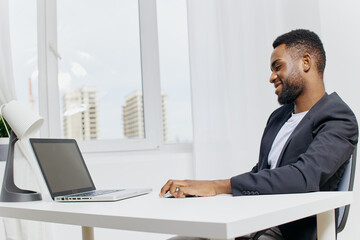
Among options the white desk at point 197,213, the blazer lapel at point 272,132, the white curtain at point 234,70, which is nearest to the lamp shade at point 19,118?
the white desk at point 197,213

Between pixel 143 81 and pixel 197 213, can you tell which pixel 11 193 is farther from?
pixel 143 81

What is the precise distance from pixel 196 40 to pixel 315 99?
129cm

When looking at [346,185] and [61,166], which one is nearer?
[346,185]

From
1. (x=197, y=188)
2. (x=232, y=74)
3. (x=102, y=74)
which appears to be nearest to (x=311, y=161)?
(x=197, y=188)

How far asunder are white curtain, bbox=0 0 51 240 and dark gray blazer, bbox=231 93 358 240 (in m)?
1.18

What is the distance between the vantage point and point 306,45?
1.81 meters

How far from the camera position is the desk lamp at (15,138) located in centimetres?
150

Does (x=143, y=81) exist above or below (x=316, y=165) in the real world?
above

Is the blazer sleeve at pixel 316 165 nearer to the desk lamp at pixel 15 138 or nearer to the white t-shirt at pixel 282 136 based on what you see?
the white t-shirt at pixel 282 136

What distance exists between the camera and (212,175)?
2.85 meters

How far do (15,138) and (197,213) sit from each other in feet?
2.87

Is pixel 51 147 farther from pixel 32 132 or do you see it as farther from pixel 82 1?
pixel 82 1

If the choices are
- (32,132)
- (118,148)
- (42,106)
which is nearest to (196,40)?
(118,148)

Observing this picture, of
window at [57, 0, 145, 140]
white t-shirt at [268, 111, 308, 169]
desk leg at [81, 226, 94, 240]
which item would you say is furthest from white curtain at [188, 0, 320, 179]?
desk leg at [81, 226, 94, 240]
